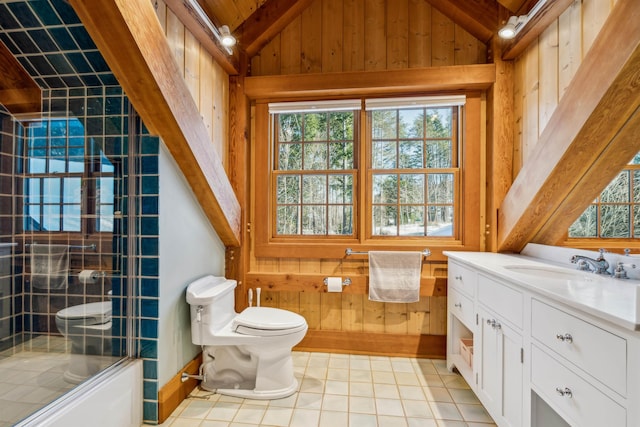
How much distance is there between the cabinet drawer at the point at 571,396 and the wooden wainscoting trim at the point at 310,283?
1172 millimetres

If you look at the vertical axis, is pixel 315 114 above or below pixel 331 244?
above

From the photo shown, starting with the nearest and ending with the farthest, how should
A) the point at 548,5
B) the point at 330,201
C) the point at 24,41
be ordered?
1. the point at 24,41
2. the point at 548,5
3. the point at 330,201

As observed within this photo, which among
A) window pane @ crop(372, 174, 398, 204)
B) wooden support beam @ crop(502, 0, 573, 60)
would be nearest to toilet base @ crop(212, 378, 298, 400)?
window pane @ crop(372, 174, 398, 204)

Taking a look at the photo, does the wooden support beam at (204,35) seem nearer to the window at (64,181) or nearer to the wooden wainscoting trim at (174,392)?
the window at (64,181)

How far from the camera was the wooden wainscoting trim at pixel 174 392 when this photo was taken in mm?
1707

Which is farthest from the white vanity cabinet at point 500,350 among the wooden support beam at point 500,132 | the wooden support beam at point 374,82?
the wooden support beam at point 374,82

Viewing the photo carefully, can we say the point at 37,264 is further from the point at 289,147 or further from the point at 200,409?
the point at 289,147

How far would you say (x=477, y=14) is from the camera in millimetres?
2299

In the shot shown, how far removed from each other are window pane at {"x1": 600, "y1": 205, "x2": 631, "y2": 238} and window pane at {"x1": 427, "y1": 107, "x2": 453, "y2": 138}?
1243 millimetres

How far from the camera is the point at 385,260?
246 cm

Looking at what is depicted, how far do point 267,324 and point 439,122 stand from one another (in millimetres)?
2098

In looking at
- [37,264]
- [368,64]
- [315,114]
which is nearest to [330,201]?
[315,114]

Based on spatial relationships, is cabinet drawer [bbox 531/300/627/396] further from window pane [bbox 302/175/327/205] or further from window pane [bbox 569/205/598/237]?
window pane [bbox 302/175/327/205]

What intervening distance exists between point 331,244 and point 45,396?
1883mm
